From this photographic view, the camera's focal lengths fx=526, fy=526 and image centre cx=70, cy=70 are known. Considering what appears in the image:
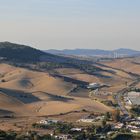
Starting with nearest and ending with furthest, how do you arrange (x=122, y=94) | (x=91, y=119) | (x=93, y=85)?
(x=91, y=119), (x=122, y=94), (x=93, y=85)

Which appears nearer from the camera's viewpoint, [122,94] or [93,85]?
[122,94]

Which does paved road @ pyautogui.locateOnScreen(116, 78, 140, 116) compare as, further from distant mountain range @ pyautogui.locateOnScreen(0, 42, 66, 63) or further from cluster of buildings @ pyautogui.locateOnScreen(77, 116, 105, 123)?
distant mountain range @ pyautogui.locateOnScreen(0, 42, 66, 63)

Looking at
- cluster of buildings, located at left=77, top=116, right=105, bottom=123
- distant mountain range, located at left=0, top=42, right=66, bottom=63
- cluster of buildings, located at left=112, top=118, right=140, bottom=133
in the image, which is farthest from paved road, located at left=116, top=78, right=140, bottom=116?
distant mountain range, located at left=0, top=42, right=66, bottom=63

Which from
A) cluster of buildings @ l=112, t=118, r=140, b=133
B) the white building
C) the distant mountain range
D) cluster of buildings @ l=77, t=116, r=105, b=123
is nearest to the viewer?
cluster of buildings @ l=112, t=118, r=140, b=133

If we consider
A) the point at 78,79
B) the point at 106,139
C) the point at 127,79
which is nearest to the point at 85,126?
the point at 106,139

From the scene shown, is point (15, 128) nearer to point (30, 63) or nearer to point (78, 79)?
point (78, 79)

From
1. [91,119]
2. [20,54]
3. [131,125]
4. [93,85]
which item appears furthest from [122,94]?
[20,54]

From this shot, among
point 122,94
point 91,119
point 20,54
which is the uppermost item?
point 20,54

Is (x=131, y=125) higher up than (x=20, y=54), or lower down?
lower down

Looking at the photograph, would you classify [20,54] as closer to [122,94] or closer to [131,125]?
[122,94]

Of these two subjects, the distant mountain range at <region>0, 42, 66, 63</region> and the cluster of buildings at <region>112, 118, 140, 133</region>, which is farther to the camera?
the distant mountain range at <region>0, 42, 66, 63</region>

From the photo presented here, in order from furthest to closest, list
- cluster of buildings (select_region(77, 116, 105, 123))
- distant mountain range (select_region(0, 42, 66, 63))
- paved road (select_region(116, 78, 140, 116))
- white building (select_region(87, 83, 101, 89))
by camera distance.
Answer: distant mountain range (select_region(0, 42, 66, 63)) → white building (select_region(87, 83, 101, 89)) → paved road (select_region(116, 78, 140, 116)) → cluster of buildings (select_region(77, 116, 105, 123))
